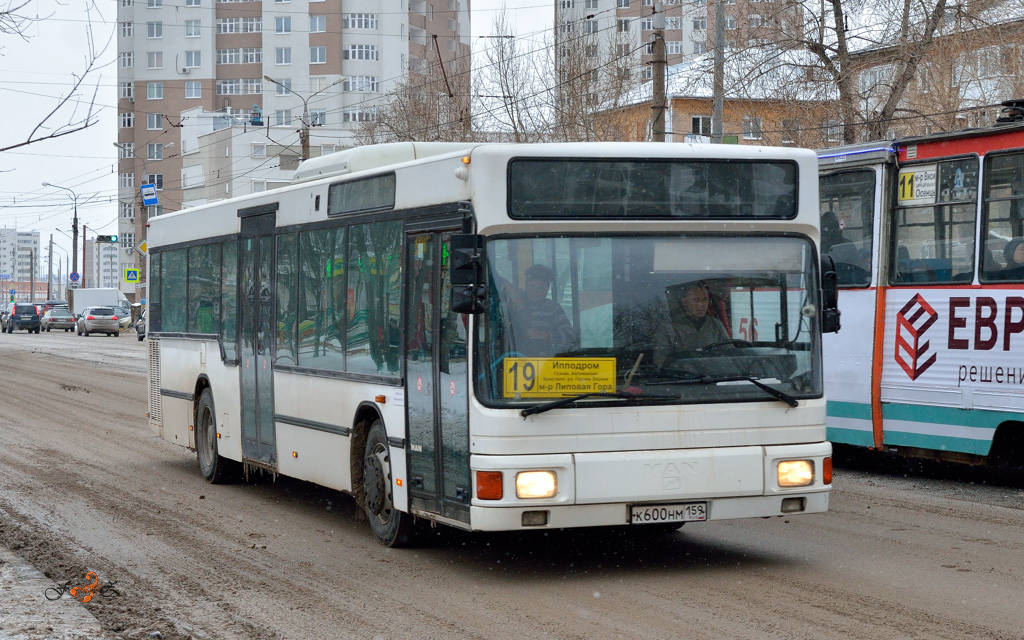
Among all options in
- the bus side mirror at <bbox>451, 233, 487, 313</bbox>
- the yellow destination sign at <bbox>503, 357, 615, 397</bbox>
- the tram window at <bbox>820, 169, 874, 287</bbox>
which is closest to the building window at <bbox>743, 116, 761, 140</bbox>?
the tram window at <bbox>820, 169, 874, 287</bbox>

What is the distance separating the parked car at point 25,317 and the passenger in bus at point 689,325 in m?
75.5

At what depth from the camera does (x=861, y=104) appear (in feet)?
101

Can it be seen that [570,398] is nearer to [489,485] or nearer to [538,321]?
[538,321]

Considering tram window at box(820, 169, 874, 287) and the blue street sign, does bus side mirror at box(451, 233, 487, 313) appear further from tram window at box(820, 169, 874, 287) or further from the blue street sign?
the blue street sign

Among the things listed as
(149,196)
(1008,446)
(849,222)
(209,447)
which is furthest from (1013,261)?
(149,196)

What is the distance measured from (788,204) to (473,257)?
2.08 m

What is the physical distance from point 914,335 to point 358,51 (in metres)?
90.3

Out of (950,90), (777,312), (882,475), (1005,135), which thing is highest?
(950,90)

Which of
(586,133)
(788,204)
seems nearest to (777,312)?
(788,204)

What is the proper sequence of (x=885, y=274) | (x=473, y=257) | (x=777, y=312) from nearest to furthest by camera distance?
(x=473, y=257)
(x=777, y=312)
(x=885, y=274)

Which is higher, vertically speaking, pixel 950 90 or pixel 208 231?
pixel 950 90

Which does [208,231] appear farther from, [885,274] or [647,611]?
[647,611]

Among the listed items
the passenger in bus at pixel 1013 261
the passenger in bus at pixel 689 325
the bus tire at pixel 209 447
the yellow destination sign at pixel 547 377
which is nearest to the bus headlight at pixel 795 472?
the passenger in bus at pixel 689 325
